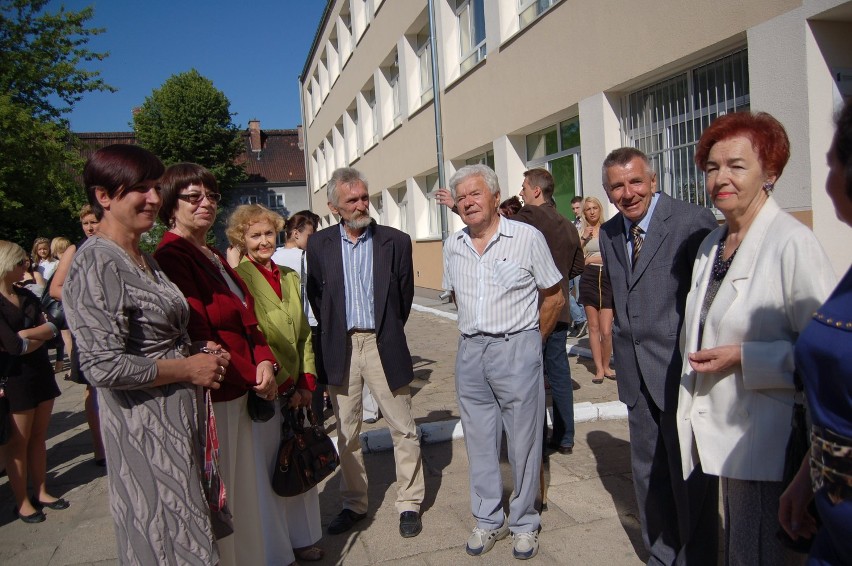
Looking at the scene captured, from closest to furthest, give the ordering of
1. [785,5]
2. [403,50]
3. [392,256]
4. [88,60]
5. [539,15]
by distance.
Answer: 1. [392,256]
2. [785,5]
3. [539,15]
4. [403,50]
5. [88,60]

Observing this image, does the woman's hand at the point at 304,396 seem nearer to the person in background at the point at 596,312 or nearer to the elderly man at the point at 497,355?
the elderly man at the point at 497,355

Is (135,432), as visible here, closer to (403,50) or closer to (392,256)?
(392,256)

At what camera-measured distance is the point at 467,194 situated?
339cm

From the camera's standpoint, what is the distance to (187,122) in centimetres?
4244

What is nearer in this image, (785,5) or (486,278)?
(486,278)

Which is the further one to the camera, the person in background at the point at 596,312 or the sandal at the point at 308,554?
the person in background at the point at 596,312

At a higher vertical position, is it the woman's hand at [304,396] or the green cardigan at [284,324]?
the green cardigan at [284,324]

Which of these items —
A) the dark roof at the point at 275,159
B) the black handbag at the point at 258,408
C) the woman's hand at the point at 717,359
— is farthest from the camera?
the dark roof at the point at 275,159

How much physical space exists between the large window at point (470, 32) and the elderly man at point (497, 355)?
10.5 m

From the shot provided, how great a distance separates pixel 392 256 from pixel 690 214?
176 cm

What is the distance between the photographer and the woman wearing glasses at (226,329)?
105 inches

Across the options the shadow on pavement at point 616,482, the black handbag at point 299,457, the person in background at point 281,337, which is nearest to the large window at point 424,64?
the shadow on pavement at point 616,482

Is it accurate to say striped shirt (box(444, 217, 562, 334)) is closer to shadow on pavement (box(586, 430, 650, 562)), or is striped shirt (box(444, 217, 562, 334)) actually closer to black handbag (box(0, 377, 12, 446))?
shadow on pavement (box(586, 430, 650, 562))


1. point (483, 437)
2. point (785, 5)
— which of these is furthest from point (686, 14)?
point (483, 437)
